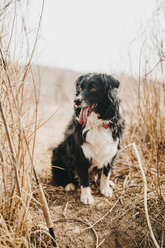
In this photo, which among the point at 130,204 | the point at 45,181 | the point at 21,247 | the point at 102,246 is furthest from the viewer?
the point at 45,181

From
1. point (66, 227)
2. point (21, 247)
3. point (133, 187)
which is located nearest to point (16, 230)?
point (21, 247)

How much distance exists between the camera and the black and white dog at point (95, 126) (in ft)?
7.43

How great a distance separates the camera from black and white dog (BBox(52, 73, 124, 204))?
2.27 meters

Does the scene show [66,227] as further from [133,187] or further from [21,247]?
[133,187]

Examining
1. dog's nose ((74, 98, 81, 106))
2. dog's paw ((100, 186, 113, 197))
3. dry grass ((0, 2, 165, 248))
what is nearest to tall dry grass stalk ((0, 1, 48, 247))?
dry grass ((0, 2, 165, 248))

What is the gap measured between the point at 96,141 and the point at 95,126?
0.19 metres

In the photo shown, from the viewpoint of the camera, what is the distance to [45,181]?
288 cm

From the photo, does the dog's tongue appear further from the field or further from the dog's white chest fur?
the field

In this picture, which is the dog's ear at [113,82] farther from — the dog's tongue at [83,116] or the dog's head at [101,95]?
the dog's tongue at [83,116]

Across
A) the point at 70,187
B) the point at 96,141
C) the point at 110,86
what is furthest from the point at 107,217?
the point at 110,86

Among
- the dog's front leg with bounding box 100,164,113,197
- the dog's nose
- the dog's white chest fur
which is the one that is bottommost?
the dog's front leg with bounding box 100,164,113,197

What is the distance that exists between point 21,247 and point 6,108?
3.64ft

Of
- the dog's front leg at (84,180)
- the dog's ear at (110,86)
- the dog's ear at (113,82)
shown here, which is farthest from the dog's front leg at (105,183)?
the dog's ear at (113,82)

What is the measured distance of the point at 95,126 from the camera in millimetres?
2328
